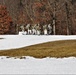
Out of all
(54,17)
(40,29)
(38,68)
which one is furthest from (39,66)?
(40,29)

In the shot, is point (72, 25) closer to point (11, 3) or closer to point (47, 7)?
point (47, 7)

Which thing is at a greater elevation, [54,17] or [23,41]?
[54,17]

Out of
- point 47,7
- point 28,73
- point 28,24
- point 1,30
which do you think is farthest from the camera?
point 28,24

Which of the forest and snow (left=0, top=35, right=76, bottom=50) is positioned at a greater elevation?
the forest

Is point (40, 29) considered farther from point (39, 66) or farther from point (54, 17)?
point (39, 66)

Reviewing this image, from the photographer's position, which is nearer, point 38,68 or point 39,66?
point 38,68

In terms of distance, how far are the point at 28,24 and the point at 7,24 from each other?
16.4 feet

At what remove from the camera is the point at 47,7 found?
49.0 meters

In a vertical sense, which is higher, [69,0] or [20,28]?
[69,0]

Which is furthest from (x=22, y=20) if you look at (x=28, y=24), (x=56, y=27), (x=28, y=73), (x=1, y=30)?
(x=28, y=73)

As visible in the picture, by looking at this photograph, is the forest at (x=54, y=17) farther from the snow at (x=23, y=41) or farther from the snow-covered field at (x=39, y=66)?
the snow-covered field at (x=39, y=66)

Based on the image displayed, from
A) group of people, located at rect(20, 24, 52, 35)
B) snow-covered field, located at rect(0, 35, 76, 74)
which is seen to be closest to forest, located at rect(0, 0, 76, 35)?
group of people, located at rect(20, 24, 52, 35)

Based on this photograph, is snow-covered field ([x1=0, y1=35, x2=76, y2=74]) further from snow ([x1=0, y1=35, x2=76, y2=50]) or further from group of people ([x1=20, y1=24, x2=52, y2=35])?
group of people ([x1=20, y1=24, x2=52, y2=35])

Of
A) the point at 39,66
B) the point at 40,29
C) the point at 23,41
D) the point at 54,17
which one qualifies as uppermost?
the point at 54,17
